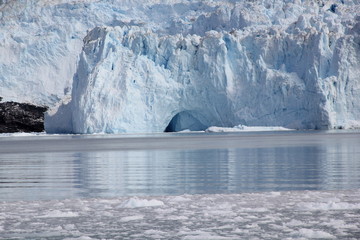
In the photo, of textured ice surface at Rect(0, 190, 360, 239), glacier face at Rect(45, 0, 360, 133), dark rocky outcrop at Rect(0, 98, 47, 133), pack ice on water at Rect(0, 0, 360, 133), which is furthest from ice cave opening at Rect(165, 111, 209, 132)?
textured ice surface at Rect(0, 190, 360, 239)

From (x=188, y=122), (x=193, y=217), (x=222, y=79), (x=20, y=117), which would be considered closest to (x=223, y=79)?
(x=222, y=79)

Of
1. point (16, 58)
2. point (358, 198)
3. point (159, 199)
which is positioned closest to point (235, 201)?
point (159, 199)

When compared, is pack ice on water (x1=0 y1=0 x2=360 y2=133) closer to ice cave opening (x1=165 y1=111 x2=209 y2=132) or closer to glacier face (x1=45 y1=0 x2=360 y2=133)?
glacier face (x1=45 y1=0 x2=360 y2=133)

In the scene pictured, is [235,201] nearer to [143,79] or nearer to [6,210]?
[6,210]

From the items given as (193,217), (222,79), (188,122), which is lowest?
(193,217)

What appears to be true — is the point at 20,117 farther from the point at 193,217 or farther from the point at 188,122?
the point at 193,217

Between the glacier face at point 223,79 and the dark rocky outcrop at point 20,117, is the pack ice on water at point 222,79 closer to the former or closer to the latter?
the glacier face at point 223,79

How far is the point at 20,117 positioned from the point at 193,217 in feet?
177

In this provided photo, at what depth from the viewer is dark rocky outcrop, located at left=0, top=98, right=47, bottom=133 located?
52.6 m

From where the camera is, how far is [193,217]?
5371 mm

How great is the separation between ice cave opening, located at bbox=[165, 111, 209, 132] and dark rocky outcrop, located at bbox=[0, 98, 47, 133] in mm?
17452

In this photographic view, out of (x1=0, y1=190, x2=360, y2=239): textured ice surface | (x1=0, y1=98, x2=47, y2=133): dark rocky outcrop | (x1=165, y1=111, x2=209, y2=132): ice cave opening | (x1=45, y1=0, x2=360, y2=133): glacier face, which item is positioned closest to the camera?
(x1=0, y1=190, x2=360, y2=239): textured ice surface

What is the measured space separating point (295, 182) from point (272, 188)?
81cm

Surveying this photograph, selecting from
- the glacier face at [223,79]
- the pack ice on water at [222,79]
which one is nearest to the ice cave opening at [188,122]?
the pack ice on water at [222,79]
